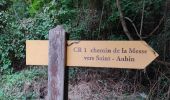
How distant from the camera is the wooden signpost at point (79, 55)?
141 inches

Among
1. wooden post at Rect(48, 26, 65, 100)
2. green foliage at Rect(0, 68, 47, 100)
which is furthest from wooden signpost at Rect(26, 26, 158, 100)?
green foliage at Rect(0, 68, 47, 100)

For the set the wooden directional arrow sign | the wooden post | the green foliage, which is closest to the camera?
the wooden directional arrow sign

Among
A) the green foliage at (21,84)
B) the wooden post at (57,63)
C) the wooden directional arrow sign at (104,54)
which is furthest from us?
the green foliage at (21,84)

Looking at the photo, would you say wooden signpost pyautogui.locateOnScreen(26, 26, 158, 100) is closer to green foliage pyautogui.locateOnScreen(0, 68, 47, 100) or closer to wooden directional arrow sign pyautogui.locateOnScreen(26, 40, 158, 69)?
wooden directional arrow sign pyautogui.locateOnScreen(26, 40, 158, 69)

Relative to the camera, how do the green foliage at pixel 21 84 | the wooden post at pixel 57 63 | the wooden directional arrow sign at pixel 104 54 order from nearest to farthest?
the wooden directional arrow sign at pixel 104 54 → the wooden post at pixel 57 63 → the green foliage at pixel 21 84

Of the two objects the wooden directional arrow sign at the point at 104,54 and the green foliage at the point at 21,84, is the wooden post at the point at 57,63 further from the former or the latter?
the green foliage at the point at 21,84

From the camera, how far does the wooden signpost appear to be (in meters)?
3.57

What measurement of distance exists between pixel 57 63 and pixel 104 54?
533 mm

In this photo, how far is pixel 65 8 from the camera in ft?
29.5

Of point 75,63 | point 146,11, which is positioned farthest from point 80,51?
point 146,11

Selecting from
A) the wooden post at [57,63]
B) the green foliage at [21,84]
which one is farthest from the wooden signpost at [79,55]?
the green foliage at [21,84]

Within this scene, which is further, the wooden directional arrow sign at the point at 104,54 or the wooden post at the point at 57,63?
the wooden post at the point at 57,63

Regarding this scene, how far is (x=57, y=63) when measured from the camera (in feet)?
12.2

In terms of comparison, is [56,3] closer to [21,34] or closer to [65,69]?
[21,34]
